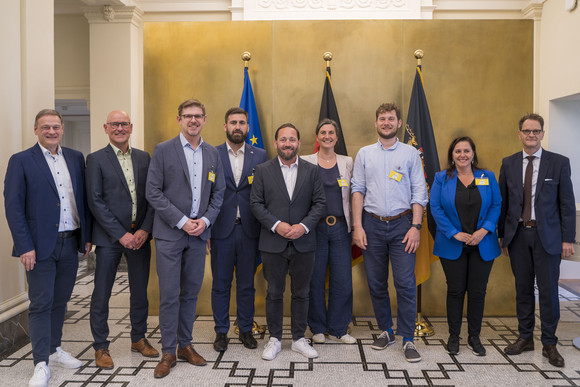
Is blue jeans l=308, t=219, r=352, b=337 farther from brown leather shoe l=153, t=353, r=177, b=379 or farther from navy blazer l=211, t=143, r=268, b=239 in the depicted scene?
brown leather shoe l=153, t=353, r=177, b=379

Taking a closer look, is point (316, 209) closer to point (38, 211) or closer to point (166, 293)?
point (166, 293)

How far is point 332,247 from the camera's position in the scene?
3844mm

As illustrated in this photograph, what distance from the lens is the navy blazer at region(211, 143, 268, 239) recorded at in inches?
146

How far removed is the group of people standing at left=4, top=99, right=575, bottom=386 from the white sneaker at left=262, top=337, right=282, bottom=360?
0.01 metres

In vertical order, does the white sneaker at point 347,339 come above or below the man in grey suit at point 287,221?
below

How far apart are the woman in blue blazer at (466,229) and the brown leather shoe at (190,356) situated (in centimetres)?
187

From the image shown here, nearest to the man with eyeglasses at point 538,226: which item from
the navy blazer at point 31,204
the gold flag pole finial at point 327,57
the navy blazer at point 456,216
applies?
the navy blazer at point 456,216

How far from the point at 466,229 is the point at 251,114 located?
2.10 meters

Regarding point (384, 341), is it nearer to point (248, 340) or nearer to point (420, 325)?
point (420, 325)

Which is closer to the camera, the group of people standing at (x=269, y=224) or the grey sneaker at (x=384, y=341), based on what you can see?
the group of people standing at (x=269, y=224)

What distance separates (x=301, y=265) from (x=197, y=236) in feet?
2.60

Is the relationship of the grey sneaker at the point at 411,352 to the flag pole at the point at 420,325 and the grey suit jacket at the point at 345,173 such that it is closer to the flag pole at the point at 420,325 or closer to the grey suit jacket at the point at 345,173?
the flag pole at the point at 420,325

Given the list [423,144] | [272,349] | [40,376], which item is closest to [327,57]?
[423,144]

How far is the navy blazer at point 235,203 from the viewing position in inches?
146
